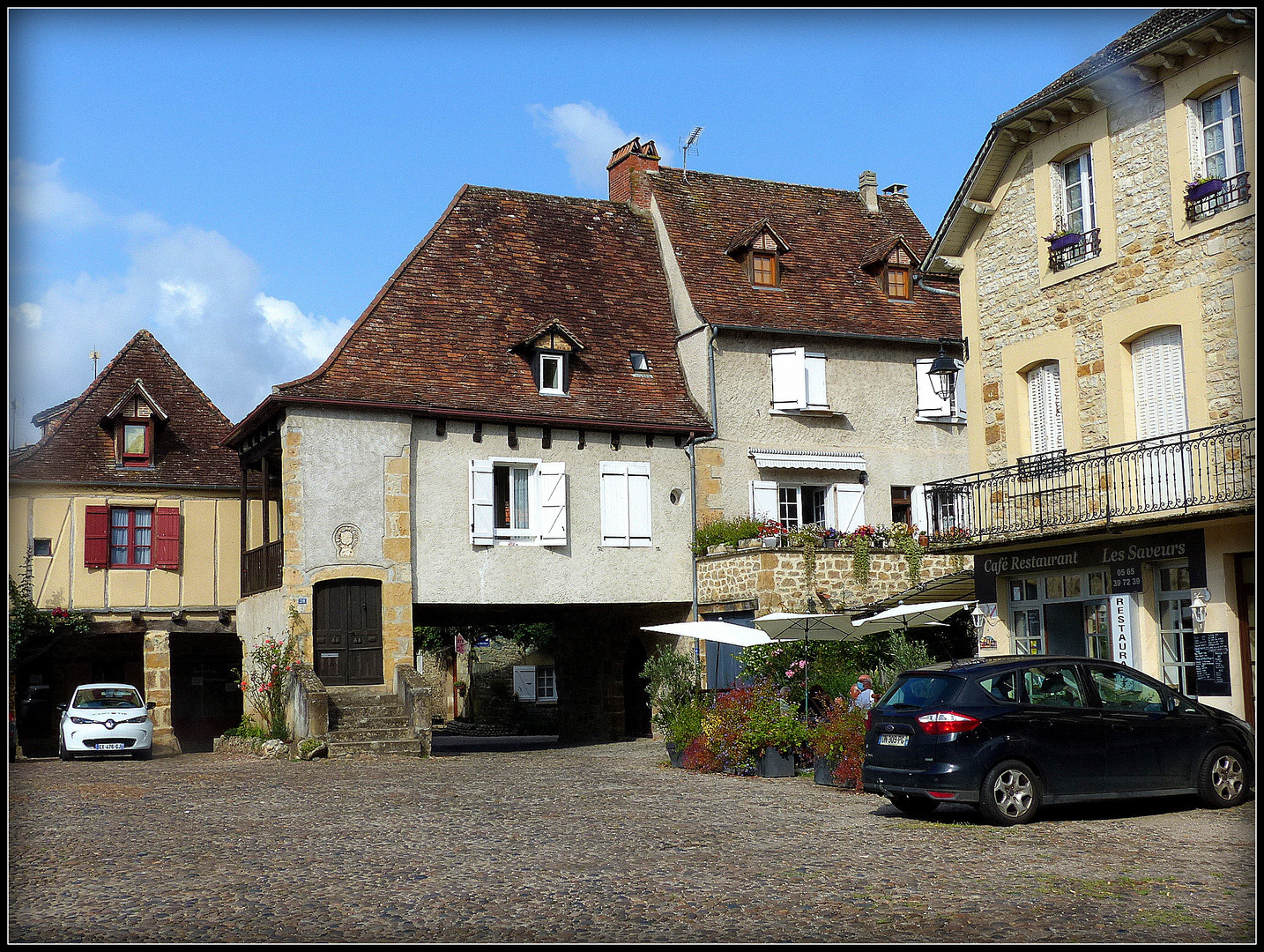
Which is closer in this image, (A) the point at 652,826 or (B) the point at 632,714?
(A) the point at 652,826

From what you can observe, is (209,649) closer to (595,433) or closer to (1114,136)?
(595,433)

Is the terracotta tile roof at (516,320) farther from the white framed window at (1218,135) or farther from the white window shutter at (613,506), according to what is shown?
the white framed window at (1218,135)

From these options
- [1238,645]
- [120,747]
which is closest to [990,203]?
[1238,645]

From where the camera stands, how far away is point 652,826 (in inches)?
476

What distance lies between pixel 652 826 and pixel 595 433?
14.3m

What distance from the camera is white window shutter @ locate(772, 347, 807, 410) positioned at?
27031 mm

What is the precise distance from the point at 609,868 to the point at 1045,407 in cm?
1175

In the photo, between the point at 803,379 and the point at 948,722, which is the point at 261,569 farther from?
the point at 948,722

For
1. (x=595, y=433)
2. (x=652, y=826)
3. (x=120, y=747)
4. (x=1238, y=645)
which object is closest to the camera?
(x=652, y=826)

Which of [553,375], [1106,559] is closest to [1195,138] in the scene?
[1106,559]

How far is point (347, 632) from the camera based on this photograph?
23609 millimetres

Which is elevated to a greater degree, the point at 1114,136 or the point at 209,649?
the point at 1114,136

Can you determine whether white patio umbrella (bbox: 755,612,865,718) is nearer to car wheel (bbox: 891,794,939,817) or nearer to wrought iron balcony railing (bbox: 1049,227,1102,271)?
car wheel (bbox: 891,794,939,817)

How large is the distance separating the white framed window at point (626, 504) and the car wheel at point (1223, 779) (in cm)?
1430
